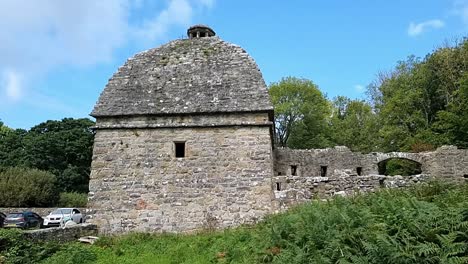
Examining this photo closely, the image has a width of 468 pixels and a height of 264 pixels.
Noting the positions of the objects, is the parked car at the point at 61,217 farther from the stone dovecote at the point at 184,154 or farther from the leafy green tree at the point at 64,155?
the leafy green tree at the point at 64,155

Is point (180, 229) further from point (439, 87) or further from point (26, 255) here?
point (439, 87)

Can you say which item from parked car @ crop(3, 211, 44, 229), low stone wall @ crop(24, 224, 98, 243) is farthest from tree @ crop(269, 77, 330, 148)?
low stone wall @ crop(24, 224, 98, 243)

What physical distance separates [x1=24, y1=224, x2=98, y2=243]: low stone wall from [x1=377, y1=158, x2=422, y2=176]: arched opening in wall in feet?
59.5

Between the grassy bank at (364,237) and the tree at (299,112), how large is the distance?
3177 cm

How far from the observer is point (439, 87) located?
34188mm

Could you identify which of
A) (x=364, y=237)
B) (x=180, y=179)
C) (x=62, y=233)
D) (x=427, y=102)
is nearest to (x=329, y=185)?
(x=180, y=179)

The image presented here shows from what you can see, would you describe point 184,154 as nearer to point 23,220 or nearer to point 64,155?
point 23,220

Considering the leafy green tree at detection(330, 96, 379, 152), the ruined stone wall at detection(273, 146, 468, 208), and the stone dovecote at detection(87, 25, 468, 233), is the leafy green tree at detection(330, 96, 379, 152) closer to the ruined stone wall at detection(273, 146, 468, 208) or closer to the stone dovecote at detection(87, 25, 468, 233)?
the ruined stone wall at detection(273, 146, 468, 208)

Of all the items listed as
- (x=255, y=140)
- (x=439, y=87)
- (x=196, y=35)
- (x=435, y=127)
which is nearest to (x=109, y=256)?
(x=255, y=140)

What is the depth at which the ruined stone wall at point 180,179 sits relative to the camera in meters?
14.9

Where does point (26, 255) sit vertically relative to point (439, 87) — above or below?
below

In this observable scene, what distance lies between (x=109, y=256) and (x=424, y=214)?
28.3 feet

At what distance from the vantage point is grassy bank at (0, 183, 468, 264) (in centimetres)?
556

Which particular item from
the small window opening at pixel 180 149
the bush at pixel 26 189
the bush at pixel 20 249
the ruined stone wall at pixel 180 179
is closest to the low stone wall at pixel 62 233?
the ruined stone wall at pixel 180 179
